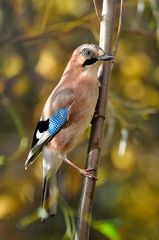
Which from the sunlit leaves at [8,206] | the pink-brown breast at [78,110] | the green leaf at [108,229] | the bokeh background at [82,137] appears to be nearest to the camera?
the green leaf at [108,229]

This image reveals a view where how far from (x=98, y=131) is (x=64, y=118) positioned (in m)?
0.91

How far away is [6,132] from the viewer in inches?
269

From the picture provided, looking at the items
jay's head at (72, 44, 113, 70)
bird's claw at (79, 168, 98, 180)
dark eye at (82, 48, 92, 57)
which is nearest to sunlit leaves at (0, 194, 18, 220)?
jay's head at (72, 44, 113, 70)

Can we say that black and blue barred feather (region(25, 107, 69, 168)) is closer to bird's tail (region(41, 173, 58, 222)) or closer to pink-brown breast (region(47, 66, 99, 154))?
pink-brown breast (region(47, 66, 99, 154))

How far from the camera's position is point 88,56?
13.4 feet

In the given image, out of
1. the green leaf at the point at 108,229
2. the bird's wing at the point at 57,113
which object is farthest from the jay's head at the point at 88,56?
the green leaf at the point at 108,229

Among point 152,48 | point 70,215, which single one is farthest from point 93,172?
point 152,48

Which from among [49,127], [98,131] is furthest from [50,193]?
[98,131]

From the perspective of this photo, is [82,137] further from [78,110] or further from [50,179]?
[78,110]

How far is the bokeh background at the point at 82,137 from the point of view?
646 cm

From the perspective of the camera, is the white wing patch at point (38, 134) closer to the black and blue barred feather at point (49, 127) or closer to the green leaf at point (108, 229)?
the black and blue barred feather at point (49, 127)

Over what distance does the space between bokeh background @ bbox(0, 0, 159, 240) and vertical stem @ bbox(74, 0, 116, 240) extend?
267cm

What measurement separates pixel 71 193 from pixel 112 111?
200 cm

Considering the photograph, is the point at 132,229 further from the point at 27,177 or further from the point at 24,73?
the point at 24,73
